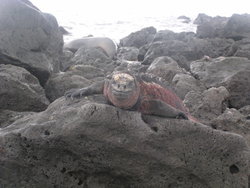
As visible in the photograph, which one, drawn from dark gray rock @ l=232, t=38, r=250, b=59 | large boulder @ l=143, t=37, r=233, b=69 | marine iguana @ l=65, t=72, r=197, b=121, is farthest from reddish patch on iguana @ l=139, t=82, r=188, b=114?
dark gray rock @ l=232, t=38, r=250, b=59

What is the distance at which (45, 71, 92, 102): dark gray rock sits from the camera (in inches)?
236

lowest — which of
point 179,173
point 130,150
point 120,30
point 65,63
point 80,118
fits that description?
point 120,30

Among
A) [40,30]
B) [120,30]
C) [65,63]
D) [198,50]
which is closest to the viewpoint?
[40,30]

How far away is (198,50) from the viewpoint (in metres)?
11.2

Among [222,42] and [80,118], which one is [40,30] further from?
[222,42]

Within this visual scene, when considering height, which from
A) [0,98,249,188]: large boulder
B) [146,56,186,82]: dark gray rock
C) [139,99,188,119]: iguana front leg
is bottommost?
[146,56,186,82]: dark gray rock

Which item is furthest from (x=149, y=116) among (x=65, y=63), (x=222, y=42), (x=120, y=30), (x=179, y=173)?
(x=120, y=30)

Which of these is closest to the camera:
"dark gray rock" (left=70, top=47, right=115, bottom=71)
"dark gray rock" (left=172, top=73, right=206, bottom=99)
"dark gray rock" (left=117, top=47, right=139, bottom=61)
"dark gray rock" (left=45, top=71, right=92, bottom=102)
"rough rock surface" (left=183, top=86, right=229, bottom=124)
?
"rough rock surface" (left=183, top=86, right=229, bottom=124)

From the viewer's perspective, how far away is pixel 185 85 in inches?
263

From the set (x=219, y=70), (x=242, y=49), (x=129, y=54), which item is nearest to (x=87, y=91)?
(x=219, y=70)

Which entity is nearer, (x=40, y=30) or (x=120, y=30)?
(x=40, y=30)

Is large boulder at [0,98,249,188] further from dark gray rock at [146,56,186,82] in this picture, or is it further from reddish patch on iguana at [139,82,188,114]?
dark gray rock at [146,56,186,82]

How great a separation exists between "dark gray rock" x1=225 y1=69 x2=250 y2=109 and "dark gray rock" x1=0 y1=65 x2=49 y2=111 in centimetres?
351

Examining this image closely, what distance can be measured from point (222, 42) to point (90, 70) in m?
6.52
